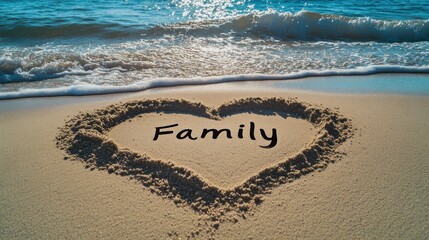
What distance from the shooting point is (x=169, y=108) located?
11.2ft

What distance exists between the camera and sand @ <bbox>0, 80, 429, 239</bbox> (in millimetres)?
2092

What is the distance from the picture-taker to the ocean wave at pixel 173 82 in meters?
3.99

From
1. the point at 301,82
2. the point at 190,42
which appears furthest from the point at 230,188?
the point at 190,42

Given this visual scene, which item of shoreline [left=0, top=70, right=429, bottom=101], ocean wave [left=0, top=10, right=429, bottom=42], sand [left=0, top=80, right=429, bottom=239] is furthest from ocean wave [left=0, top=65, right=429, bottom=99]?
ocean wave [left=0, top=10, right=429, bottom=42]

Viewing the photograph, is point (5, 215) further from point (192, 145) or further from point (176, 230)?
point (192, 145)

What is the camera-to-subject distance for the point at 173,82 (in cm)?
423

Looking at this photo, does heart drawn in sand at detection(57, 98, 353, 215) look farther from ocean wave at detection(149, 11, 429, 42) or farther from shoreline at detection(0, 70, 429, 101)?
ocean wave at detection(149, 11, 429, 42)

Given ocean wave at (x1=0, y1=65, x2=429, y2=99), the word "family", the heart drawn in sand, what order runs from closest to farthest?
the heart drawn in sand < the word "family" < ocean wave at (x1=0, y1=65, x2=429, y2=99)

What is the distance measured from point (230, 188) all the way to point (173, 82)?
219cm

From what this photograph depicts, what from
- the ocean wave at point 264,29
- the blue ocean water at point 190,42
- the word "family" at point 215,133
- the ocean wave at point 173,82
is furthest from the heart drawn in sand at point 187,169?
the ocean wave at point 264,29

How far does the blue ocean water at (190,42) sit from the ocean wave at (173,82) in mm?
13

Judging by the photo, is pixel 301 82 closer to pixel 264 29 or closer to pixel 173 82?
pixel 173 82

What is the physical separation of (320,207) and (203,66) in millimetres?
2959

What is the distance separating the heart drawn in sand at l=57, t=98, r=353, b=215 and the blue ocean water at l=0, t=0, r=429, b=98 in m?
0.92
